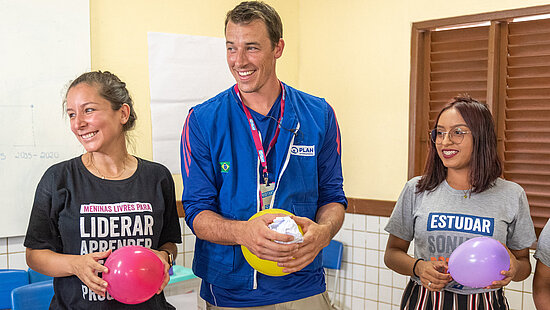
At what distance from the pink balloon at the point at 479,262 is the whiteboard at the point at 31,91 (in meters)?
2.12

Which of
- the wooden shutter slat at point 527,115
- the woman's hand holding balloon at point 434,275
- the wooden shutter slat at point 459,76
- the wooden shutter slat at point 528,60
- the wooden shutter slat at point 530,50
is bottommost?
the woman's hand holding balloon at point 434,275

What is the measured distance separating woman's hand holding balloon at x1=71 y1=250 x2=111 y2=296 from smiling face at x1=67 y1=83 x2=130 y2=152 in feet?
1.29

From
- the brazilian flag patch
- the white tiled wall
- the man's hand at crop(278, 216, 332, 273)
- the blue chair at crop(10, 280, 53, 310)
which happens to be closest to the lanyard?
the brazilian flag patch

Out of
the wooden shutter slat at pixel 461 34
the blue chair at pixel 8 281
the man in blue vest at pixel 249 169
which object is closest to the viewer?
the man in blue vest at pixel 249 169

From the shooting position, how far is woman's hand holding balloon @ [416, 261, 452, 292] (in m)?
1.95

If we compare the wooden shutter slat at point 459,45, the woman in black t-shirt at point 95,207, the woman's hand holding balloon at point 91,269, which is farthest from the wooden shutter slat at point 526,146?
the woman's hand holding balloon at point 91,269

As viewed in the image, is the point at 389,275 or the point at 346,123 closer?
the point at 389,275

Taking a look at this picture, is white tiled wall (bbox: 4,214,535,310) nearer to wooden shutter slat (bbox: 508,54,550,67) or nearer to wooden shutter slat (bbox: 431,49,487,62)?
wooden shutter slat (bbox: 431,49,487,62)

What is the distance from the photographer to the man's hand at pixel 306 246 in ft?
5.33

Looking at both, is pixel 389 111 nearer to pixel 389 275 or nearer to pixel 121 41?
pixel 389 275

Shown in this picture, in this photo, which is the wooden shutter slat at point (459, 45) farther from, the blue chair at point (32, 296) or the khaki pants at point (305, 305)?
the blue chair at point (32, 296)

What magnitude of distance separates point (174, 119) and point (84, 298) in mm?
1803

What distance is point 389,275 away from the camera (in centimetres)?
379

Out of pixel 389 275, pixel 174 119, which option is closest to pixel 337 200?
pixel 174 119
